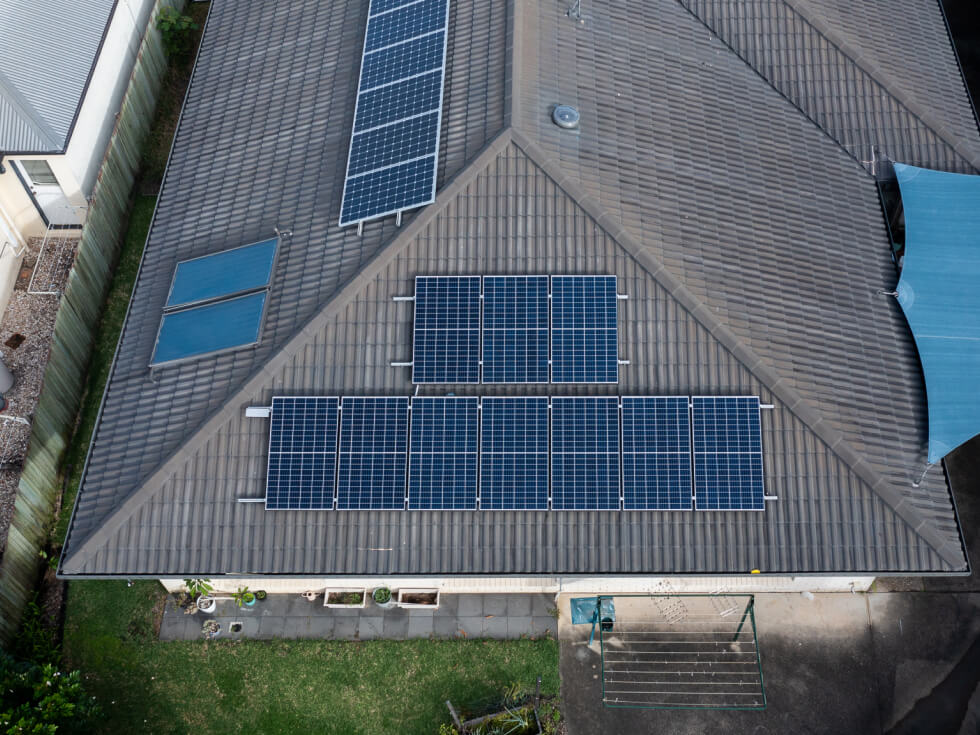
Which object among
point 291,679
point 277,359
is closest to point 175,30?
point 277,359

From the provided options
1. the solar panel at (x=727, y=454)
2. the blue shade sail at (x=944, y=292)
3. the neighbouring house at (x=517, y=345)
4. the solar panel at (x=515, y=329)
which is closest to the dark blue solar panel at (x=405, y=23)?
the neighbouring house at (x=517, y=345)

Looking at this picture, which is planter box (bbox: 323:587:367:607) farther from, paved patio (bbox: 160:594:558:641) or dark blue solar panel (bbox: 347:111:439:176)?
dark blue solar panel (bbox: 347:111:439:176)

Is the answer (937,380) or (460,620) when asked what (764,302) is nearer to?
(937,380)

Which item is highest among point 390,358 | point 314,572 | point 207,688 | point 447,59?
point 447,59

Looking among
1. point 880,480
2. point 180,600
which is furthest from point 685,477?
point 180,600

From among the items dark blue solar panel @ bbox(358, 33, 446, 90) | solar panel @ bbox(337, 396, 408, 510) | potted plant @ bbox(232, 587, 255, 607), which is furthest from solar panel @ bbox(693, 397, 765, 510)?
potted plant @ bbox(232, 587, 255, 607)
